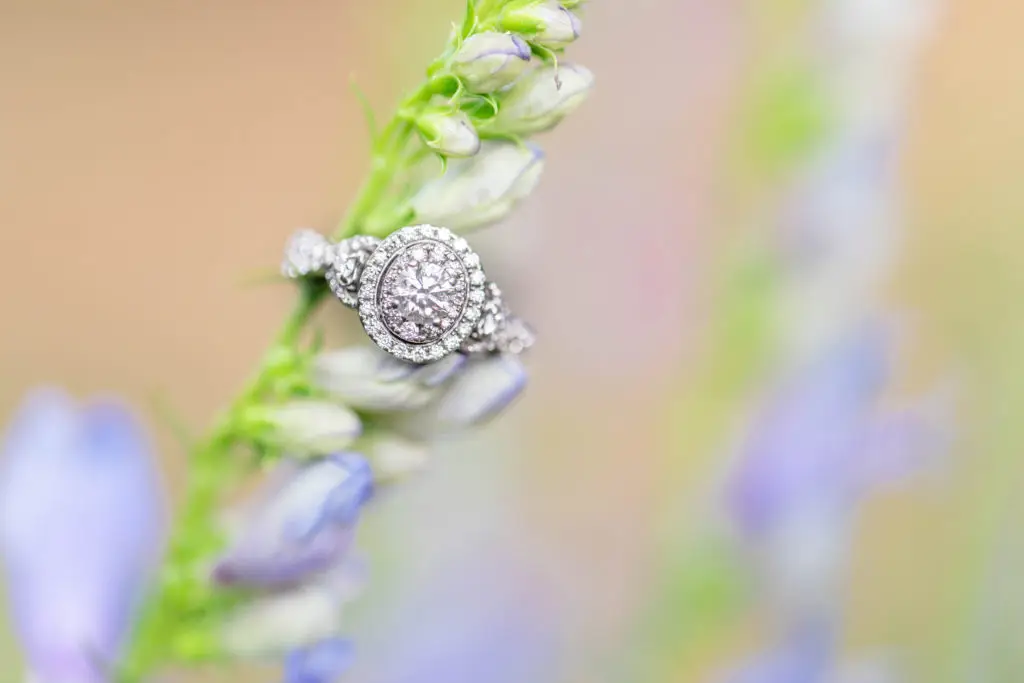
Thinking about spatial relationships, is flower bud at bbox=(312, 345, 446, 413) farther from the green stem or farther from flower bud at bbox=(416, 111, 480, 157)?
flower bud at bbox=(416, 111, 480, 157)

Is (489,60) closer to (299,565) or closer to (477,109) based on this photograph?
(477,109)

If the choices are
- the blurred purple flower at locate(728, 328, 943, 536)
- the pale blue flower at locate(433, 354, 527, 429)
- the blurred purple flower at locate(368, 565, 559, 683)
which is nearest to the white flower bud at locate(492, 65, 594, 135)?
the pale blue flower at locate(433, 354, 527, 429)

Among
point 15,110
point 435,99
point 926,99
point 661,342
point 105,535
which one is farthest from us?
point 15,110

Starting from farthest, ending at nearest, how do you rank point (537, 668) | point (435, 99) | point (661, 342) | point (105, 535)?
point (661, 342), point (537, 668), point (105, 535), point (435, 99)

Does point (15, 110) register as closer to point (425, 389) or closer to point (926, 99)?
point (926, 99)

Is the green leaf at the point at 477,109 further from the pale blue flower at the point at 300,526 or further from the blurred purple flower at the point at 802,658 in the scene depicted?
the blurred purple flower at the point at 802,658

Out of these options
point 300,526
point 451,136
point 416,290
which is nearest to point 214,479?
point 300,526

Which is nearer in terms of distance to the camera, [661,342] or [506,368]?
[506,368]

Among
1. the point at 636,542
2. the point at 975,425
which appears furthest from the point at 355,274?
the point at 636,542
